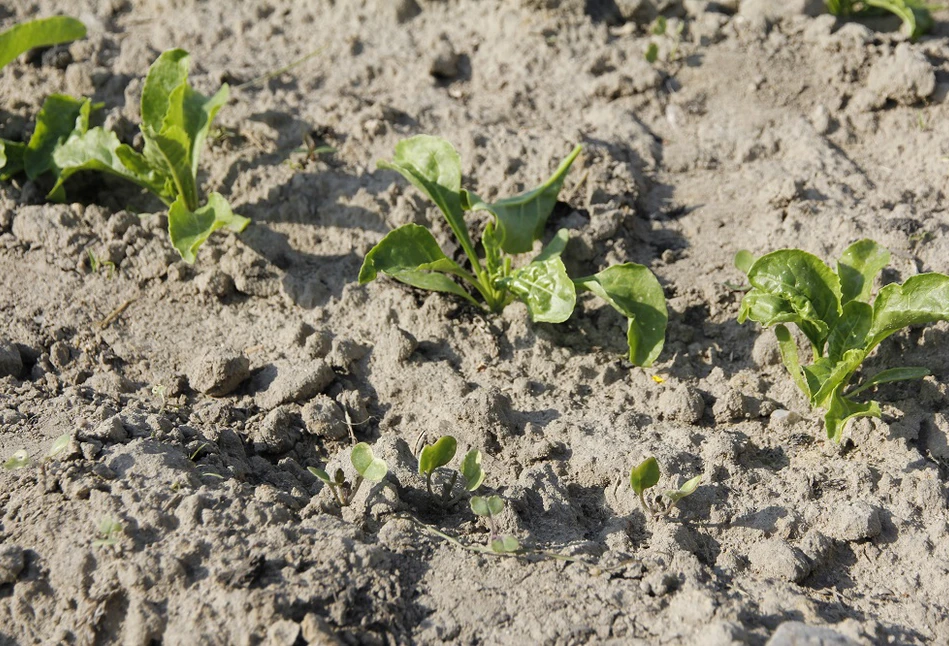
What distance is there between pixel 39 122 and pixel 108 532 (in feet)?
6.63

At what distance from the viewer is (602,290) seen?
307 centimetres

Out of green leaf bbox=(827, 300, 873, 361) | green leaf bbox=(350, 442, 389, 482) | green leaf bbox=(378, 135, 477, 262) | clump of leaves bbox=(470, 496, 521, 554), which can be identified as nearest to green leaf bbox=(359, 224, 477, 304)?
green leaf bbox=(378, 135, 477, 262)

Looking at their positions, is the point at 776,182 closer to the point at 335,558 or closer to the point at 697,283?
the point at 697,283

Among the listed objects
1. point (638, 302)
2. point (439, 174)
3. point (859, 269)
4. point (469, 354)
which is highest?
point (439, 174)

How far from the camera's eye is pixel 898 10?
4191 mm

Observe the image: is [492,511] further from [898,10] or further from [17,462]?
[898,10]

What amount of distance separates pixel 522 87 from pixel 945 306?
2.06 meters

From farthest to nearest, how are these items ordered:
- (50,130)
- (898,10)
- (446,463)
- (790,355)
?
(898,10) < (50,130) < (790,355) < (446,463)

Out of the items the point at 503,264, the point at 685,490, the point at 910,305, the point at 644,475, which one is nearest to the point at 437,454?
the point at 644,475

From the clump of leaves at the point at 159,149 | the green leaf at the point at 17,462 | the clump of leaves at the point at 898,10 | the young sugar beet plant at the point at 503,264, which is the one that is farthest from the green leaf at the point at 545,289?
the clump of leaves at the point at 898,10

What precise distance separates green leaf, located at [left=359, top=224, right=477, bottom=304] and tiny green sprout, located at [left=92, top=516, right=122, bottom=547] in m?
1.08

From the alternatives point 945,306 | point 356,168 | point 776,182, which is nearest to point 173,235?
point 356,168

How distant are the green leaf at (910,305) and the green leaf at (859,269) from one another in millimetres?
146

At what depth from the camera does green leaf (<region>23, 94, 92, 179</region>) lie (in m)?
3.66
